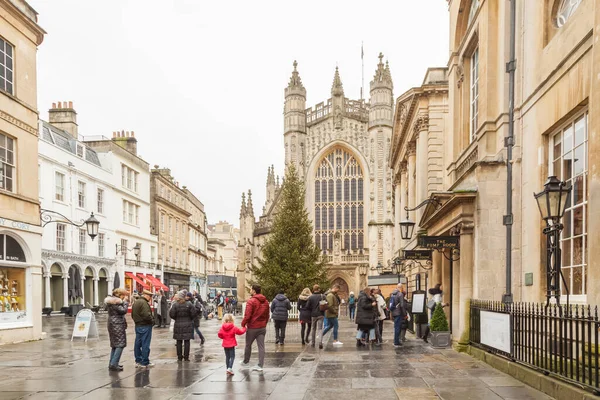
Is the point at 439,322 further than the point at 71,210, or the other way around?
the point at 71,210

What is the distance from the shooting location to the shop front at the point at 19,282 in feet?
55.4

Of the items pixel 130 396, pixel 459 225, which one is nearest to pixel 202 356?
pixel 130 396

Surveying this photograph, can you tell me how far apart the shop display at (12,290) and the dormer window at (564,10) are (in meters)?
15.0

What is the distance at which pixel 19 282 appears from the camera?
17.7 m

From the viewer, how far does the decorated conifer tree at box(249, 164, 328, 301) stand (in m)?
33.1

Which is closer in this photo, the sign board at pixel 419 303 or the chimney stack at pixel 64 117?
the sign board at pixel 419 303

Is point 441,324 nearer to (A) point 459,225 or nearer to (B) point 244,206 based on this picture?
(A) point 459,225

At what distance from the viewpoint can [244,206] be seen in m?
63.8

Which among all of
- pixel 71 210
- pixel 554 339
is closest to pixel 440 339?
pixel 554 339

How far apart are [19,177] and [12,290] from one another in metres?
3.21

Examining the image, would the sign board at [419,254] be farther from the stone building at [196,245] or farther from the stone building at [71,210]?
the stone building at [196,245]

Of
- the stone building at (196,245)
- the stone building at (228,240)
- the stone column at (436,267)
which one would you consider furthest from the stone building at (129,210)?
the stone building at (228,240)

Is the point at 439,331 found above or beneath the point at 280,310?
beneath

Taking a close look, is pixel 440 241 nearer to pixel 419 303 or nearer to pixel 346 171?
pixel 419 303
